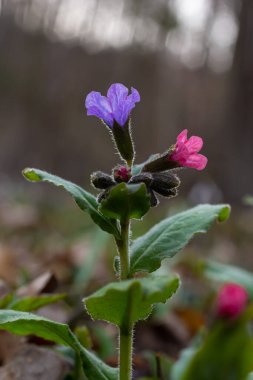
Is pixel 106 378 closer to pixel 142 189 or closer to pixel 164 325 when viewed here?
pixel 142 189

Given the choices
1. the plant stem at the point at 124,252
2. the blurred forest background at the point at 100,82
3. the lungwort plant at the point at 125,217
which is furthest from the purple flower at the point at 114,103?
the blurred forest background at the point at 100,82

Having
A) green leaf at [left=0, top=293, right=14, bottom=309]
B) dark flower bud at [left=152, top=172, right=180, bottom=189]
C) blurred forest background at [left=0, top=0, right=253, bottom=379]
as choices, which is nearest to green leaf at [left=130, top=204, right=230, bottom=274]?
dark flower bud at [left=152, top=172, right=180, bottom=189]

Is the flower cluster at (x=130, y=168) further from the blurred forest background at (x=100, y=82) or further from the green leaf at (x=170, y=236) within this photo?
the blurred forest background at (x=100, y=82)

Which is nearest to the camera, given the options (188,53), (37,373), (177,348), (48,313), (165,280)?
(165,280)

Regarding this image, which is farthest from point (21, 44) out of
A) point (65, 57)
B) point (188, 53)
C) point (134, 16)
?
point (188, 53)

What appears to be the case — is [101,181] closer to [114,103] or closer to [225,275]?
[114,103]
